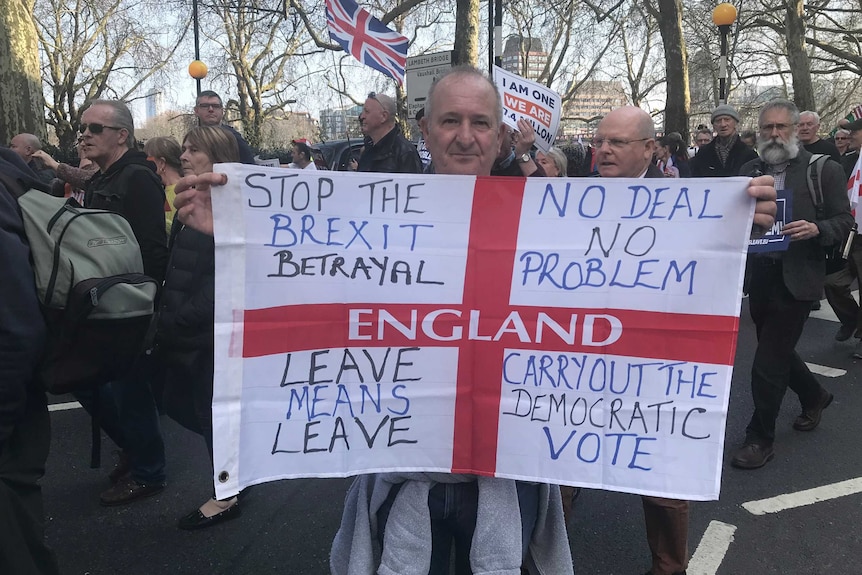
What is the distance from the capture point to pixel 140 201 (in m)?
3.24

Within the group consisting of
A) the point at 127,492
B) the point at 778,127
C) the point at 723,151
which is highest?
the point at 723,151

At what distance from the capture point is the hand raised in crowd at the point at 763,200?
5.20 ft

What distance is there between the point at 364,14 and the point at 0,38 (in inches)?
276

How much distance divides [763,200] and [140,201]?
9.26 ft

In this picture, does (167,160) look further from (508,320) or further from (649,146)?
(508,320)

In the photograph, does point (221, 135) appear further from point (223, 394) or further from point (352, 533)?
point (352, 533)

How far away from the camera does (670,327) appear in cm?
160

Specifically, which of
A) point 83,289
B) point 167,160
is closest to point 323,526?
point 83,289

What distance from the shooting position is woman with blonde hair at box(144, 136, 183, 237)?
3875 mm

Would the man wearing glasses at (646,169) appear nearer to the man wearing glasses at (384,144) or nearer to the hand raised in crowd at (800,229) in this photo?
the hand raised in crowd at (800,229)

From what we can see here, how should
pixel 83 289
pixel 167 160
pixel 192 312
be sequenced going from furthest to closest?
pixel 167 160, pixel 192 312, pixel 83 289

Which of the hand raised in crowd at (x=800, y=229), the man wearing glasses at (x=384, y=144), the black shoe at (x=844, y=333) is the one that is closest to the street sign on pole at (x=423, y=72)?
the man wearing glasses at (x=384, y=144)

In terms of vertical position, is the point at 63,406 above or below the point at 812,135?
below

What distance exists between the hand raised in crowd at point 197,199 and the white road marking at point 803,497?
2.89 meters
